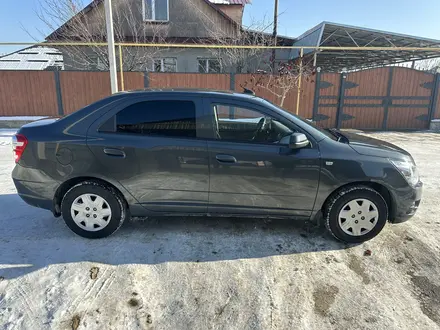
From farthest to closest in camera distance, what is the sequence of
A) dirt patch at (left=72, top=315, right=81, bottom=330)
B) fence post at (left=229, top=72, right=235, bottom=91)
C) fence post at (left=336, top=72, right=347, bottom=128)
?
fence post at (left=336, top=72, right=347, bottom=128) → fence post at (left=229, top=72, right=235, bottom=91) → dirt patch at (left=72, top=315, right=81, bottom=330)

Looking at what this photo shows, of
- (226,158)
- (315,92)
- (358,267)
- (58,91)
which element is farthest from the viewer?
(315,92)

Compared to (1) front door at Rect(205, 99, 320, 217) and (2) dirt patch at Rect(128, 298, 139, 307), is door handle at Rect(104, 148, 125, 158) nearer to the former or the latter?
(1) front door at Rect(205, 99, 320, 217)

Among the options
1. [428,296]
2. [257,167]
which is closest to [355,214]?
[428,296]

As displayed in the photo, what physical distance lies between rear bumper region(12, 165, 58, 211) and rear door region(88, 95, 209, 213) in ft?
2.13

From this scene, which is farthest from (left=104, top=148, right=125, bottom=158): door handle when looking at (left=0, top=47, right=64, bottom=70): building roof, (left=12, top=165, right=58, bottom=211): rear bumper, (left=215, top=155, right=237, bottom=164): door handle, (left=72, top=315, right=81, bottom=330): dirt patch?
(left=0, top=47, right=64, bottom=70): building roof

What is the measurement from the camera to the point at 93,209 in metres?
3.11

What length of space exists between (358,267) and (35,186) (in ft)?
11.2

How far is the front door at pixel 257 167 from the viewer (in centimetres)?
297

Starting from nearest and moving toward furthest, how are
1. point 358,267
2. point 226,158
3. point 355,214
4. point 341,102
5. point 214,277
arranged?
point 214,277 < point 358,267 < point 226,158 < point 355,214 < point 341,102

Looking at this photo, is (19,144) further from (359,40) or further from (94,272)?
(359,40)

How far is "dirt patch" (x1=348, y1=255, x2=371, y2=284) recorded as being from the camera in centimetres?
262

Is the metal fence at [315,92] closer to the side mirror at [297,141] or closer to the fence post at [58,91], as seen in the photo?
the fence post at [58,91]

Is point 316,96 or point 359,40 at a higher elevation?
point 359,40

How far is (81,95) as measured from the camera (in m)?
10.7
